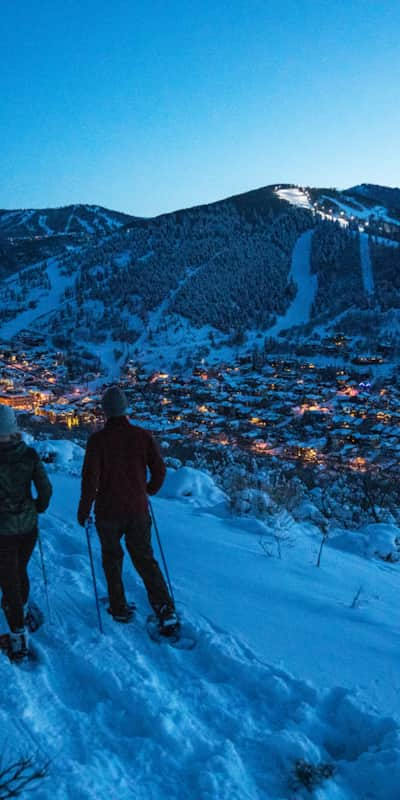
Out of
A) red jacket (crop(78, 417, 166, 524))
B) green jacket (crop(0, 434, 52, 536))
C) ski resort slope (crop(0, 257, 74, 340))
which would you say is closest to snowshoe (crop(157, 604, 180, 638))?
red jacket (crop(78, 417, 166, 524))

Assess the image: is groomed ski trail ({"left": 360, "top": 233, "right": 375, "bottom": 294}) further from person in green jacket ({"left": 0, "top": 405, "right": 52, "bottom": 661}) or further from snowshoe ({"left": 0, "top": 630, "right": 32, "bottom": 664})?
snowshoe ({"left": 0, "top": 630, "right": 32, "bottom": 664})

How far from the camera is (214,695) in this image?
2430 millimetres

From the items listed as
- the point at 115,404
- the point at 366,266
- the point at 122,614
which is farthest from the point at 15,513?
the point at 366,266

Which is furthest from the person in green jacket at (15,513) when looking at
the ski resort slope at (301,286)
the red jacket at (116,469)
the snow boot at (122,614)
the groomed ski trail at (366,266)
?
the groomed ski trail at (366,266)

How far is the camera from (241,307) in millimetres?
82312

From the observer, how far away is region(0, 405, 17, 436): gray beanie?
262cm

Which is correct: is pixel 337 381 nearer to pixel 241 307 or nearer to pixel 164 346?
pixel 164 346

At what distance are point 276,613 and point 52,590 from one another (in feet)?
5.78

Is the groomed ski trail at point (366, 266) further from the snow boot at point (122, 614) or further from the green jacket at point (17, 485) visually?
the green jacket at point (17, 485)

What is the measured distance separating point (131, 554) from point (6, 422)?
1.27m

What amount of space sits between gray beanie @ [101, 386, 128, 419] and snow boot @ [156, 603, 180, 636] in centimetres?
136

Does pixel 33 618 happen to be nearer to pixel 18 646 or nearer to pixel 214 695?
pixel 18 646

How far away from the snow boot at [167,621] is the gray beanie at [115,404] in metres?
1.36

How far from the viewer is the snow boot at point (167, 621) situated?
298cm
